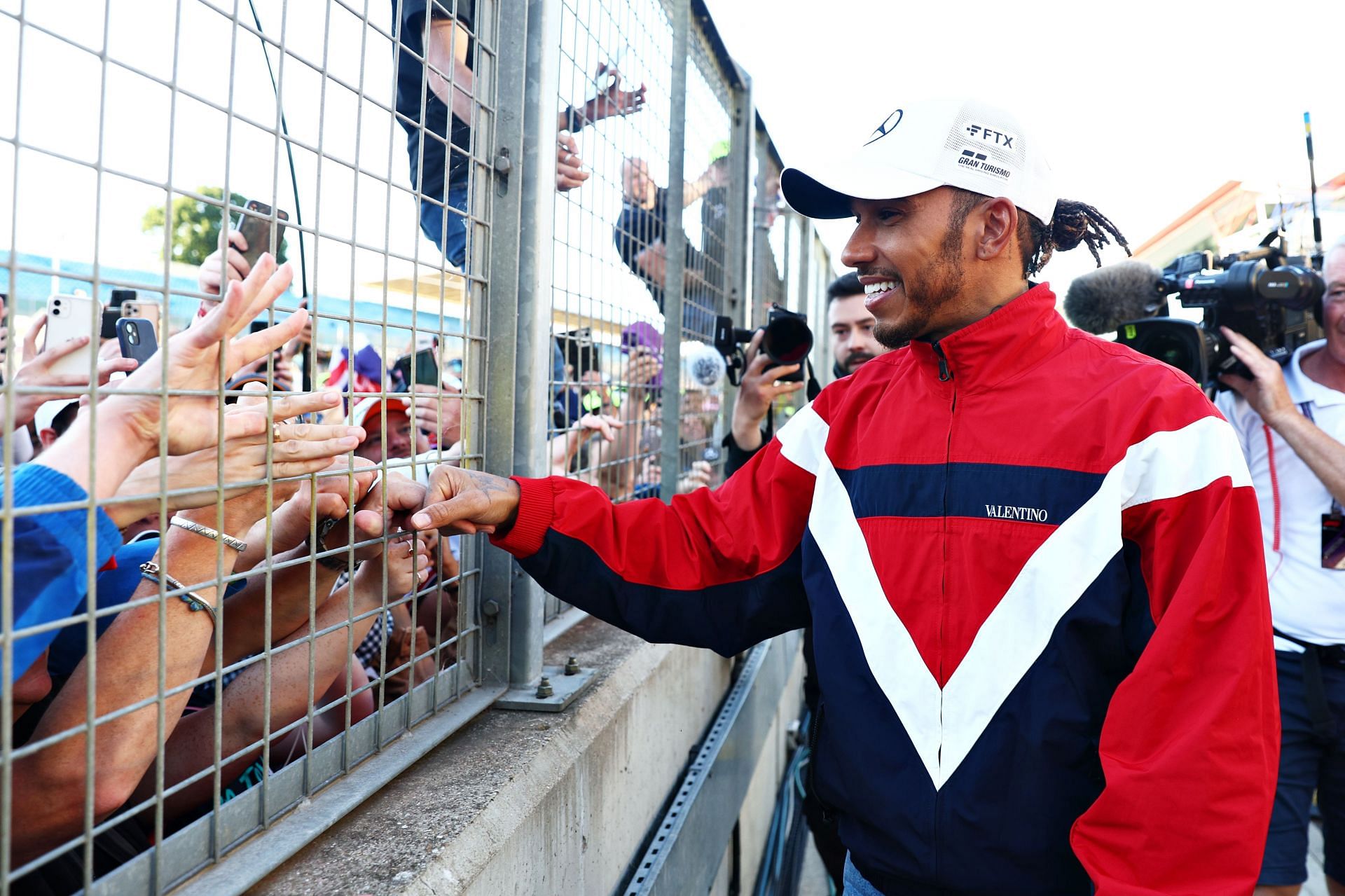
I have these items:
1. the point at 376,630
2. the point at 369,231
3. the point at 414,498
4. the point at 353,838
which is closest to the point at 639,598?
the point at 414,498

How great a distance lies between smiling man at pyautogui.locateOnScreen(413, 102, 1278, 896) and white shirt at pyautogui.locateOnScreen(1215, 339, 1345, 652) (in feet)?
4.18

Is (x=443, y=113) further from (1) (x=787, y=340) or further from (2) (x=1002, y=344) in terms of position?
(1) (x=787, y=340)

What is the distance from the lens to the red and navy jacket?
139 centimetres

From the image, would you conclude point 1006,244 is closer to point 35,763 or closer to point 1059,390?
point 1059,390

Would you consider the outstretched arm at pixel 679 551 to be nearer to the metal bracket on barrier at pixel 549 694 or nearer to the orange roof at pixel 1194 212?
the metal bracket on barrier at pixel 549 694

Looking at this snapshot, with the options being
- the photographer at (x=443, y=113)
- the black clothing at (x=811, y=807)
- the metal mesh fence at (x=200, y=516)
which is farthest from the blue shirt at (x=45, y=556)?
the black clothing at (x=811, y=807)

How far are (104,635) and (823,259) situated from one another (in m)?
8.50

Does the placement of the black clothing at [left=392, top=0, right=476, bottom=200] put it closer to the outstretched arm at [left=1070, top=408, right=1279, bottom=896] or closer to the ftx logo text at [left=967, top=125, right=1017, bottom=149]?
the ftx logo text at [left=967, top=125, right=1017, bottom=149]

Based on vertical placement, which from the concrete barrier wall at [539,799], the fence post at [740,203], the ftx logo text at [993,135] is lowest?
the concrete barrier wall at [539,799]

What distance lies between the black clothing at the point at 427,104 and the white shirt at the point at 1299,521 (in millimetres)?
2292

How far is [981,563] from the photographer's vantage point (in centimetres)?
156

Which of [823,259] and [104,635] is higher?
[823,259]

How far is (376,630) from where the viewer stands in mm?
2725

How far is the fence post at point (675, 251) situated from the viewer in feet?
10.3
